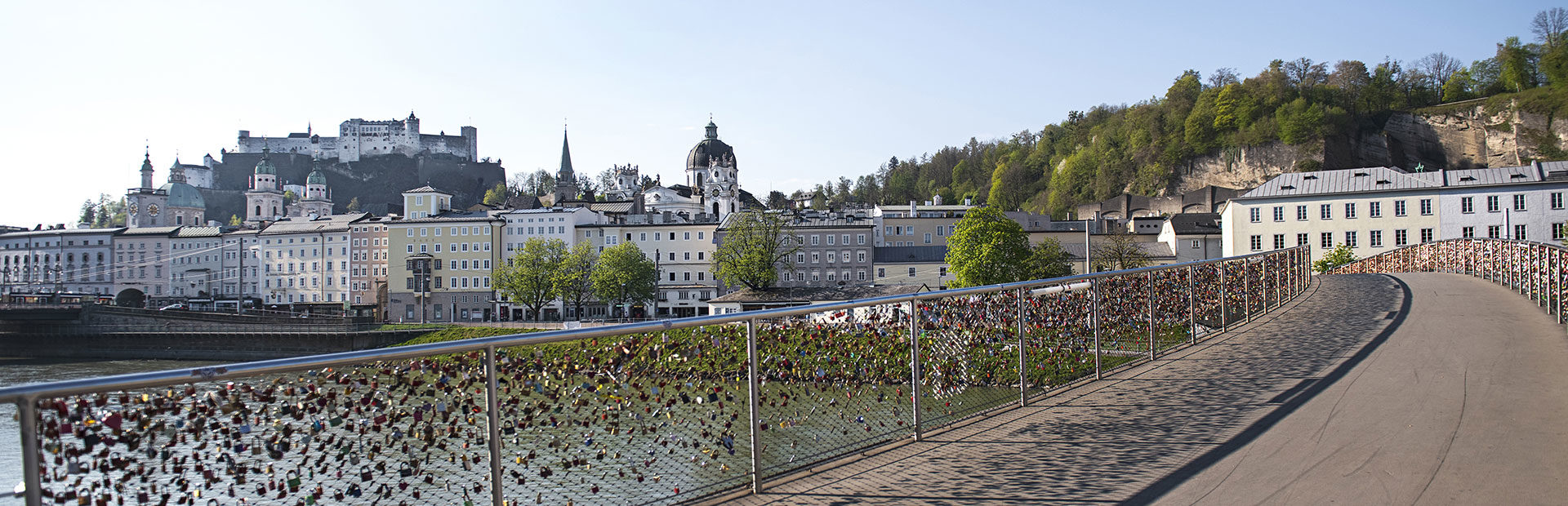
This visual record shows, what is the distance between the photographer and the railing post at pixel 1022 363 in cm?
873

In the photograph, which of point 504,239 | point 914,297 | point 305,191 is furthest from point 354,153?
point 914,297

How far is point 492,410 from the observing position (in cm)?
485

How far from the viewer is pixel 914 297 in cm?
767

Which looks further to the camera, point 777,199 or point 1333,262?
point 777,199

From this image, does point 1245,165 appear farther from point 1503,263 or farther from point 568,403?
point 568,403

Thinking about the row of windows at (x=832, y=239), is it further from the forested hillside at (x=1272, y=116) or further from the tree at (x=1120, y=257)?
the forested hillside at (x=1272, y=116)

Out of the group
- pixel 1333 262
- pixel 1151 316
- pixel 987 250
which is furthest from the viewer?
pixel 987 250

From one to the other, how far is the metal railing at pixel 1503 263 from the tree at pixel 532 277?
53.9m

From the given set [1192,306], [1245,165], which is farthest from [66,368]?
[1245,165]

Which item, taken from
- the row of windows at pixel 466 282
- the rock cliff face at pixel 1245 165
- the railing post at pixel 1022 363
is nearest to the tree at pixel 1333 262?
the railing post at pixel 1022 363

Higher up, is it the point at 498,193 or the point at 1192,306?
the point at 498,193

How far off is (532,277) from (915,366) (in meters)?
65.3

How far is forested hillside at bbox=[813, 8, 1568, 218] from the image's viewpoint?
314 ft

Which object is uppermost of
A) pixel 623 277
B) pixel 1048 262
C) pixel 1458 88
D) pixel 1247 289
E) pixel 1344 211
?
pixel 1458 88
